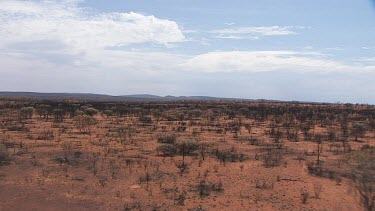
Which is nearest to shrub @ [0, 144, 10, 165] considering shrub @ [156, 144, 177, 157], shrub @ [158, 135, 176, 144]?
shrub @ [156, 144, 177, 157]

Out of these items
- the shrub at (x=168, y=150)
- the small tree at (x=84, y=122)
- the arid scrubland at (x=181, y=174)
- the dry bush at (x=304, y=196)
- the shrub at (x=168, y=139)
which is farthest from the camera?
the small tree at (x=84, y=122)

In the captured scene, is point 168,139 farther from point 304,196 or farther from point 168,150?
point 304,196

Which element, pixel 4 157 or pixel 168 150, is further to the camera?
pixel 168 150

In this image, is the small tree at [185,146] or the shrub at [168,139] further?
the shrub at [168,139]

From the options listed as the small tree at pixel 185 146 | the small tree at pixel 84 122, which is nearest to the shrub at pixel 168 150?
the small tree at pixel 185 146

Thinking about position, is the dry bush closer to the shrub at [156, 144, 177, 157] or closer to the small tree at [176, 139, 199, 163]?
the small tree at [176, 139, 199, 163]

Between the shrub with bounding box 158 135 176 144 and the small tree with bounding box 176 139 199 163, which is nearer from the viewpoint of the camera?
the small tree with bounding box 176 139 199 163

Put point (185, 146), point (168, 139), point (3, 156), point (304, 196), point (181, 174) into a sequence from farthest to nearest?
point (168, 139) → point (185, 146) → point (3, 156) → point (181, 174) → point (304, 196)

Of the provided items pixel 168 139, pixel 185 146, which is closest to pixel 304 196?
pixel 185 146

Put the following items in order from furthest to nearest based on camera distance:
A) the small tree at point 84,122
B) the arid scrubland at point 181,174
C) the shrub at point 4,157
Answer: the small tree at point 84,122, the shrub at point 4,157, the arid scrubland at point 181,174

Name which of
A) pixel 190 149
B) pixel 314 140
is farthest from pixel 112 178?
pixel 314 140

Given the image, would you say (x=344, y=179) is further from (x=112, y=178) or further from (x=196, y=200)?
(x=112, y=178)

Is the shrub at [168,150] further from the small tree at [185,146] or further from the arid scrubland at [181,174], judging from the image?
the small tree at [185,146]

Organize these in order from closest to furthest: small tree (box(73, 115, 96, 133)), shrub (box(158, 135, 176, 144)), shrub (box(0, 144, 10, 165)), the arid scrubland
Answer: the arid scrubland → shrub (box(0, 144, 10, 165)) → shrub (box(158, 135, 176, 144)) → small tree (box(73, 115, 96, 133))
